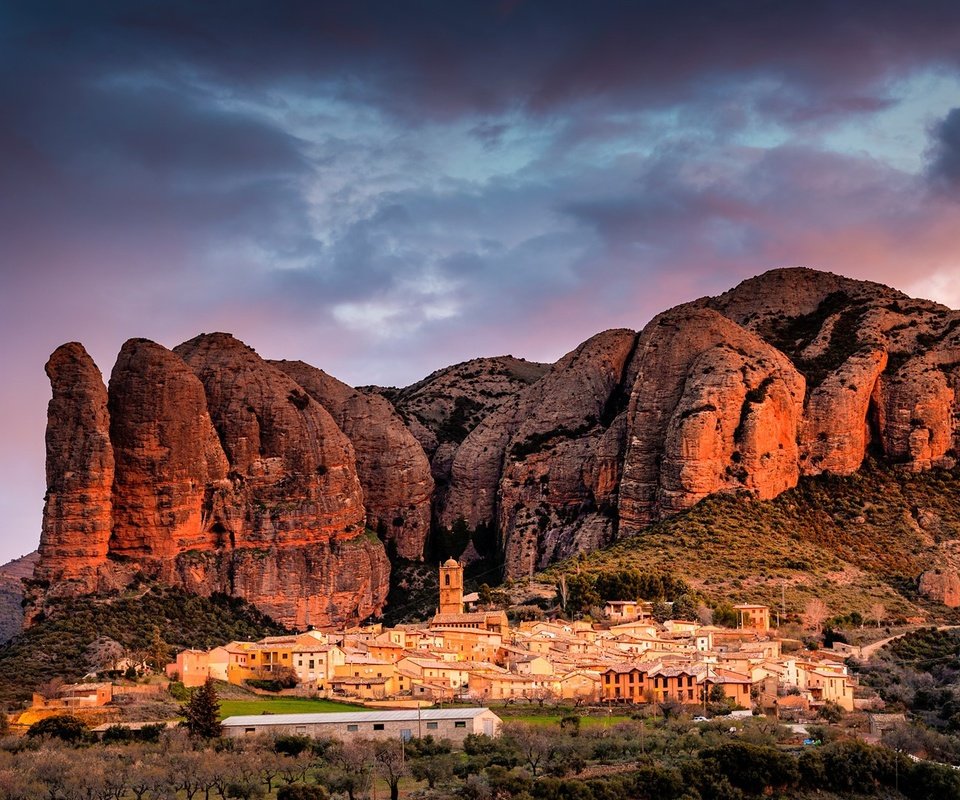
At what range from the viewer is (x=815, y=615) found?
116m

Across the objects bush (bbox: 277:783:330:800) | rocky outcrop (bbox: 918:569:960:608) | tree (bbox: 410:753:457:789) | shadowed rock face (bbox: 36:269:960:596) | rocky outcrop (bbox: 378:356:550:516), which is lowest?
bush (bbox: 277:783:330:800)

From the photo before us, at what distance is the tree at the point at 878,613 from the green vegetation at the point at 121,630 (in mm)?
37806

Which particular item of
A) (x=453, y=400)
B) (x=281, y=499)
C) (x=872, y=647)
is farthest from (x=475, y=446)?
(x=872, y=647)

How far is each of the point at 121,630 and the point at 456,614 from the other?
20593mm

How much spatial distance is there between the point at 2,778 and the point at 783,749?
2990 cm

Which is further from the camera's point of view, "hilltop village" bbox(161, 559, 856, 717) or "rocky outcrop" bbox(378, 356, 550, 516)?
"rocky outcrop" bbox(378, 356, 550, 516)

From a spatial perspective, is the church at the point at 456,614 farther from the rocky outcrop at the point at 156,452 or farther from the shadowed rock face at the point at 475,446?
the rocky outcrop at the point at 156,452

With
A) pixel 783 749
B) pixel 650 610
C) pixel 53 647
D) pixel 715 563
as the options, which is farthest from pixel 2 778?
pixel 715 563

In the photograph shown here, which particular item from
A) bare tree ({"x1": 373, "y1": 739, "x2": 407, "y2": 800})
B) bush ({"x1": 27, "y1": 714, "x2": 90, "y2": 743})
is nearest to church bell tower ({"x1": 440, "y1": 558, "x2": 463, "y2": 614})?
bush ({"x1": 27, "y1": 714, "x2": 90, "y2": 743})

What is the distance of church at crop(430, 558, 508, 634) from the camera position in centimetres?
10931

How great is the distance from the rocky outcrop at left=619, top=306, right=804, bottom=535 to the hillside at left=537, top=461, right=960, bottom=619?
1.98 metres

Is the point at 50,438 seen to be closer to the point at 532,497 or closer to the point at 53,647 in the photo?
the point at 53,647

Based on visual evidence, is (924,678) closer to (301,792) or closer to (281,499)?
(301,792)

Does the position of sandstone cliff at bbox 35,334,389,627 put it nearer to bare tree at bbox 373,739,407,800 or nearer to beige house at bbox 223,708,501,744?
beige house at bbox 223,708,501,744
